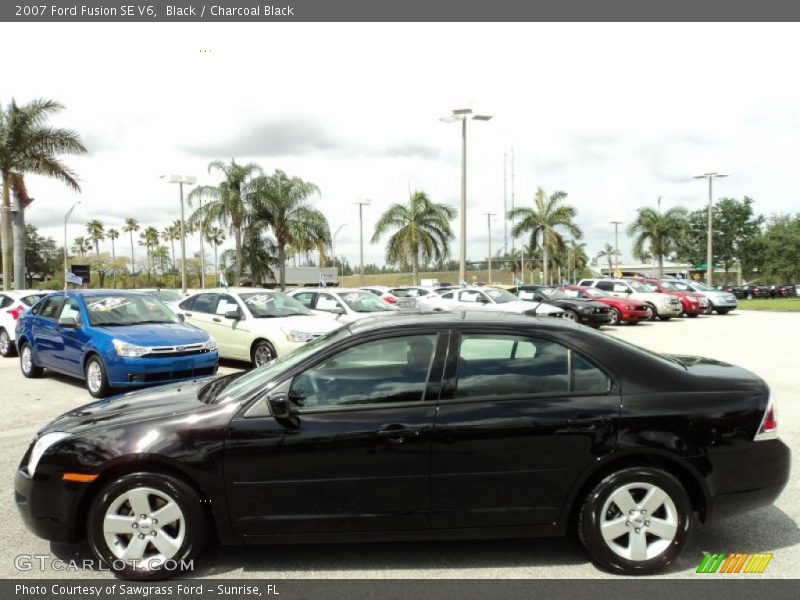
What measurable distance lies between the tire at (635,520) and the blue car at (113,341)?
21.1 ft

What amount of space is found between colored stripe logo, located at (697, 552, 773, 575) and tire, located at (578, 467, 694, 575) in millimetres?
266

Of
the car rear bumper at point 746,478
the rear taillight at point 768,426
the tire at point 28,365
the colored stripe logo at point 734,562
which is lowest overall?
the colored stripe logo at point 734,562

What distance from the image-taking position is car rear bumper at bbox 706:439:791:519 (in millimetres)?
3436

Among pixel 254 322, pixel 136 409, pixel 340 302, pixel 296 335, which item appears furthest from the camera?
pixel 340 302

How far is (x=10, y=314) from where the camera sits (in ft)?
43.5

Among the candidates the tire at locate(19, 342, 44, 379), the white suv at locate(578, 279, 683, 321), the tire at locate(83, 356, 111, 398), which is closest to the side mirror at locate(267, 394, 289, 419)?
the tire at locate(83, 356, 111, 398)

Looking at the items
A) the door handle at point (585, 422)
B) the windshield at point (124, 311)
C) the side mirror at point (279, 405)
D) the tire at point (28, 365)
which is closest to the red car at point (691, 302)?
the windshield at point (124, 311)

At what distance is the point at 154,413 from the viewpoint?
140 inches

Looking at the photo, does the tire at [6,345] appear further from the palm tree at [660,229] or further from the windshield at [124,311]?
the palm tree at [660,229]

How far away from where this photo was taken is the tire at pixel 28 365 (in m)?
10.2

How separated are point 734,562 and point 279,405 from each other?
9.28ft

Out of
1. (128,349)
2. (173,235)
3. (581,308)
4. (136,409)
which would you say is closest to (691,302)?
(581,308)

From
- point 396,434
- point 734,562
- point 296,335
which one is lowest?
point 734,562

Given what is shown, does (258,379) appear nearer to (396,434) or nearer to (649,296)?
(396,434)
